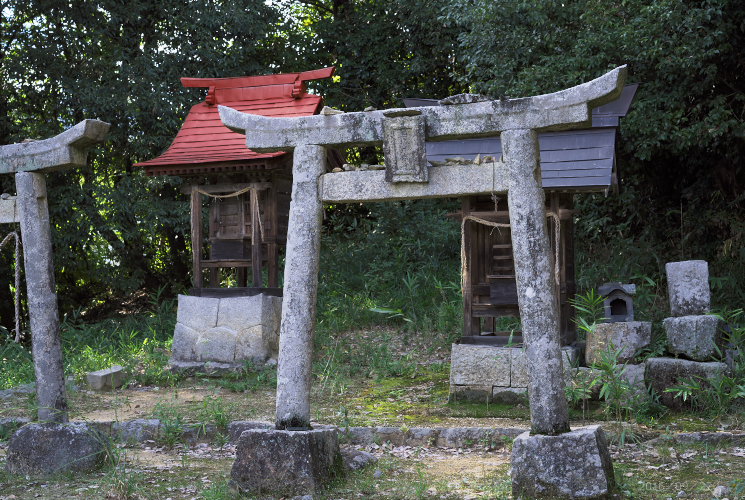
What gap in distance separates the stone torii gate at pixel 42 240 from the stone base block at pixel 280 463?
2053 millimetres

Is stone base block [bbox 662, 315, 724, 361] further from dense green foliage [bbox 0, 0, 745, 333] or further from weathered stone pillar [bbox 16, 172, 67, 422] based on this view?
weathered stone pillar [bbox 16, 172, 67, 422]

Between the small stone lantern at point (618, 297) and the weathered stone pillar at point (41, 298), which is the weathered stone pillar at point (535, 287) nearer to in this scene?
the small stone lantern at point (618, 297)

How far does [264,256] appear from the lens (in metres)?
11.4

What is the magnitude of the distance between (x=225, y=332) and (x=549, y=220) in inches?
196

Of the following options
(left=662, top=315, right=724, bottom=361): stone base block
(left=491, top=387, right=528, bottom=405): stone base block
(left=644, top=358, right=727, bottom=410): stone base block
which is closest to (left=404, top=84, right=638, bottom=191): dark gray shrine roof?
(left=662, top=315, right=724, bottom=361): stone base block

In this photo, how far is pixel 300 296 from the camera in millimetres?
5973

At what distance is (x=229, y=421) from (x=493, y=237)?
3.82m

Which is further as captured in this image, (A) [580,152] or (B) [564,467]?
(A) [580,152]

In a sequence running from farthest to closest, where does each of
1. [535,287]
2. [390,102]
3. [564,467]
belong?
[390,102], [535,287], [564,467]

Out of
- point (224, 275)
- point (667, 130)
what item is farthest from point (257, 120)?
point (224, 275)

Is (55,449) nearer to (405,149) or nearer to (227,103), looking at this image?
(405,149)

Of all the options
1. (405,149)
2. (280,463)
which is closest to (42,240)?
(280,463)

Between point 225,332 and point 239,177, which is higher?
point 239,177

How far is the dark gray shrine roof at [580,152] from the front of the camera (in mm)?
8508
